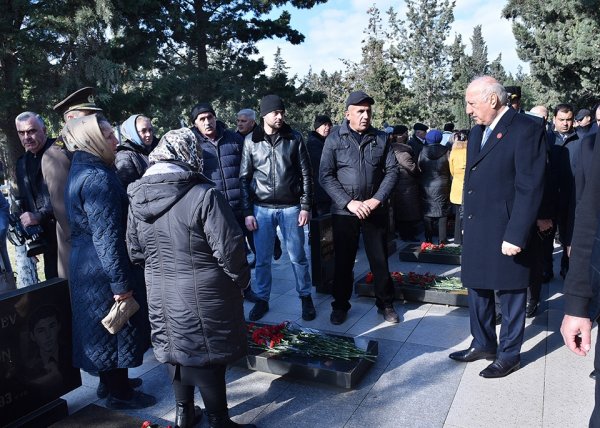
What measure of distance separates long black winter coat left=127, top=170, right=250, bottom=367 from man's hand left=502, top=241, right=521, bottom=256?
1809 mm

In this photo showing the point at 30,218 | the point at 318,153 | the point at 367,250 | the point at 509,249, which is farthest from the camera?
the point at 318,153

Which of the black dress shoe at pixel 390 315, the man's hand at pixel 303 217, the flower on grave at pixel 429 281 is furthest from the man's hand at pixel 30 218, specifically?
the flower on grave at pixel 429 281

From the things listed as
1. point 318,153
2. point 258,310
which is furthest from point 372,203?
point 318,153

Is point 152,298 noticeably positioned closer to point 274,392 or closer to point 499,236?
point 274,392

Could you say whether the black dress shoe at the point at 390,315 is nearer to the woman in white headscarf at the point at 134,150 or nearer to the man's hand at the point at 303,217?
the man's hand at the point at 303,217

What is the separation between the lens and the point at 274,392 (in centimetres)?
345

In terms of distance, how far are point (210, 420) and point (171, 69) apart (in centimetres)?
1607

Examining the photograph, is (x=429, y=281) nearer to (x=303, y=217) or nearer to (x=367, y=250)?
(x=367, y=250)

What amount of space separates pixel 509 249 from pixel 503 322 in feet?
2.04

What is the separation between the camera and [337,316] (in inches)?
185

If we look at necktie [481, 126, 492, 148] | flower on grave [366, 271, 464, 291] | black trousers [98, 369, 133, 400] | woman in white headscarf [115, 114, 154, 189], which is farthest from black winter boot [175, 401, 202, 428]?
flower on grave [366, 271, 464, 291]

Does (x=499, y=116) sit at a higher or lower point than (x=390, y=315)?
higher

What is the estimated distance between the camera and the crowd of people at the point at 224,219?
104 inches

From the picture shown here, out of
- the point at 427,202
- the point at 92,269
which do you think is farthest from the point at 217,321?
the point at 427,202
